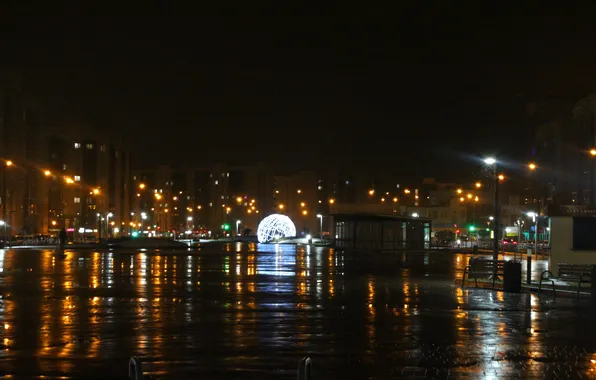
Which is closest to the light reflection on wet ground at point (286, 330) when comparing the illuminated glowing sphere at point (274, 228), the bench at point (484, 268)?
the bench at point (484, 268)

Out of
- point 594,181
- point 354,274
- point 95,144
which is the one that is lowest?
point 354,274

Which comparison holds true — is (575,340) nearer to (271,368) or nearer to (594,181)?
(271,368)

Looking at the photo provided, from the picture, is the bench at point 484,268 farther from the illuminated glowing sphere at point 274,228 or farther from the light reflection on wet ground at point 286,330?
the illuminated glowing sphere at point 274,228

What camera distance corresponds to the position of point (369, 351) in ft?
41.0

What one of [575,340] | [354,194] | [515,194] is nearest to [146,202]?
[354,194]

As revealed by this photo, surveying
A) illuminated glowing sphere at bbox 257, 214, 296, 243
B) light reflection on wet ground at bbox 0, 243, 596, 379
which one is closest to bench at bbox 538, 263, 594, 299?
light reflection on wet ground at bbox 0, 243, 596, 379

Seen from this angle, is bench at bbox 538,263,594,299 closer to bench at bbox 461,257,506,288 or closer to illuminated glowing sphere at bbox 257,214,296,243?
bench at bbox 461,257,506,288

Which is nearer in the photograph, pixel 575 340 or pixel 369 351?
pixel 369 351

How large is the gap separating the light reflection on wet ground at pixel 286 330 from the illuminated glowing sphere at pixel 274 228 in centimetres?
7262

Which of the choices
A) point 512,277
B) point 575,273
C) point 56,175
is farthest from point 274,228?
point 575,273

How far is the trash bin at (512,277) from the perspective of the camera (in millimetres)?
24469

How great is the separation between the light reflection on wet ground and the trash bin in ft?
3.34

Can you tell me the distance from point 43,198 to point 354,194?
74725mm

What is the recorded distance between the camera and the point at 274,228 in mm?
102250
